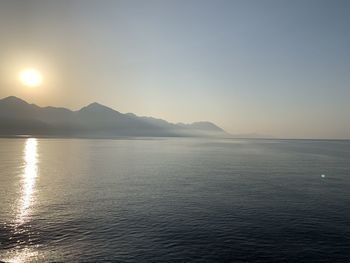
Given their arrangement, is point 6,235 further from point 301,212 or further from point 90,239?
point 301,212

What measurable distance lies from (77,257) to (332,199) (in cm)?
6322

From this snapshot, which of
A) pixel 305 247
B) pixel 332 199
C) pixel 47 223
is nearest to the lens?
pixel 305 247

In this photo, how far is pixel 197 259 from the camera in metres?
43.1

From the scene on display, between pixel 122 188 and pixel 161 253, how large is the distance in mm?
52446

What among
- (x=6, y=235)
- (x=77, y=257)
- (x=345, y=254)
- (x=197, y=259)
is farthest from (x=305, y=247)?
(x=6, y=235)

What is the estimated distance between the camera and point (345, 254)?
44750 mm

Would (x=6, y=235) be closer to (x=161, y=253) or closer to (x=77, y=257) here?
(x=77, y=257)

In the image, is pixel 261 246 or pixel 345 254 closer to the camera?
pixel 345 254

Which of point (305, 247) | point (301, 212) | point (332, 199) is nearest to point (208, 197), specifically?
point (301, 212)

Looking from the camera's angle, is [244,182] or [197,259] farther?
[244,182]

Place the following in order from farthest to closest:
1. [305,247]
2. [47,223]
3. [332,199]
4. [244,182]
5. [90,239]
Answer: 1. [244,182]
2. [332,199]
3. [47,223]
4. [90,239]
5. [305,247]

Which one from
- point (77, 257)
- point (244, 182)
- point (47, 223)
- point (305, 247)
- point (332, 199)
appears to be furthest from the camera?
point (244, 182)

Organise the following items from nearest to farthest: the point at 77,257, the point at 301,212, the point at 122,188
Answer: the point at 77,257 < the point at 301,212 < the point at 122,188

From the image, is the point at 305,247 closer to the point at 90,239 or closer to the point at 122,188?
the point at 90,239
